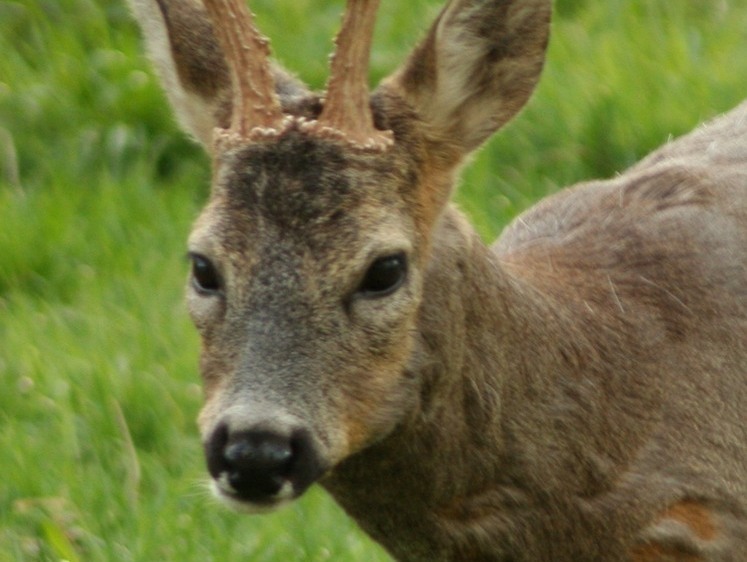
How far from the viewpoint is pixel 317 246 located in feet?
14.9

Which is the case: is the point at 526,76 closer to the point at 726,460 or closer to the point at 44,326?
the point at 726,460

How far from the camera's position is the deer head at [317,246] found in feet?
14.6

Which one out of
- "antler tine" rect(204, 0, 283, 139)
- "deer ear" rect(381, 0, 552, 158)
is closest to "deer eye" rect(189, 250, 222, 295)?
"antler tine" rect(204, 0, 283, 139)

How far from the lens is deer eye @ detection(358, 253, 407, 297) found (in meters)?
4.61

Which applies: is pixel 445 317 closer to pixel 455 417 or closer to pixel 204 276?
pixel 455 417

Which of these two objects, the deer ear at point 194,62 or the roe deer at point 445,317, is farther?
the deer ear at point 194,62

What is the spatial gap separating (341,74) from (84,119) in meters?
3.91

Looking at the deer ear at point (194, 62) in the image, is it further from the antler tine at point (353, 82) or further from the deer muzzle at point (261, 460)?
the deer muzzle at point (261, 460)

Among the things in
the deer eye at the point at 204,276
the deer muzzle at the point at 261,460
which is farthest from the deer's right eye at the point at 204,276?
the deer muzzle at the point at 261,460

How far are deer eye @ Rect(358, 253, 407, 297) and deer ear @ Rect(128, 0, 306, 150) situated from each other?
60cm

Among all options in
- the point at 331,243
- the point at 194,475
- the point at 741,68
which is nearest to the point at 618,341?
the point at 331,243

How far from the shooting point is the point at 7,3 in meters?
9.08

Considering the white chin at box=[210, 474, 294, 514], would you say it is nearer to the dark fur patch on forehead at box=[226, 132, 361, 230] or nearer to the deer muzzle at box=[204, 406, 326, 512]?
the deer muzzle at box=[204, 406, 326, 512]

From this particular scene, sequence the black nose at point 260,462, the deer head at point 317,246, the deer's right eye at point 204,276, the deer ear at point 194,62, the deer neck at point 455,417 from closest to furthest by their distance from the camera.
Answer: the black nose at point 260,462 < the deer head at point 317,246 < the deer's right eye at point 204,276 < the deer neck at point 455,417 < the deer ear at point 194,62
